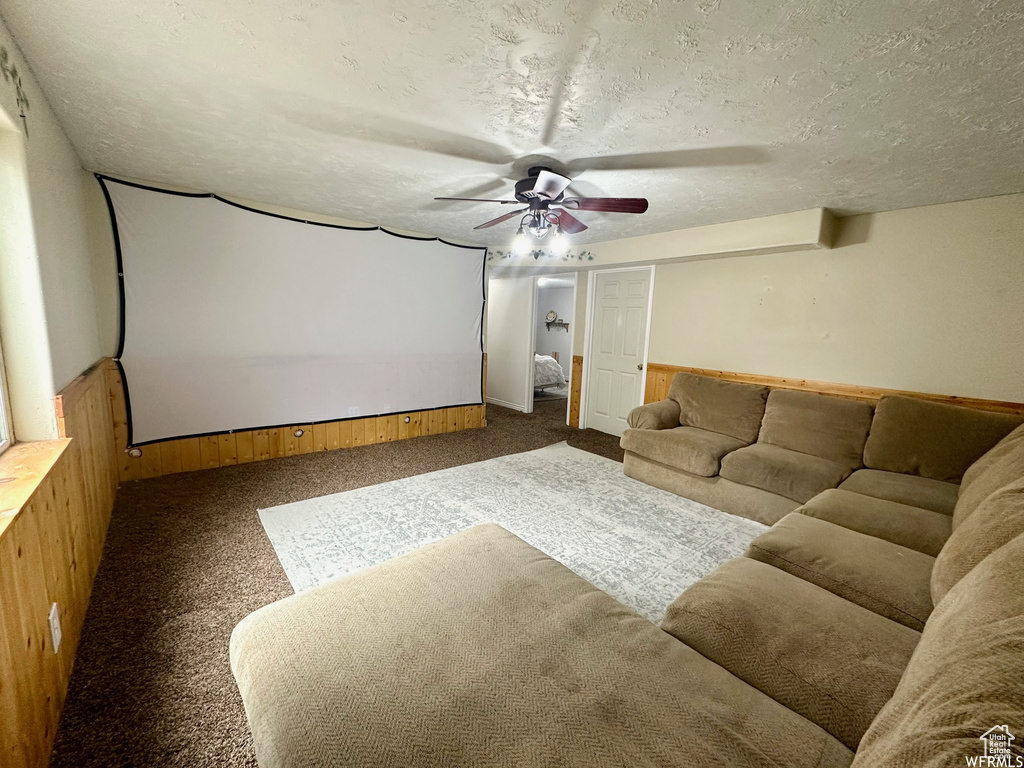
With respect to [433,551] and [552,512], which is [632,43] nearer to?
[433,551]

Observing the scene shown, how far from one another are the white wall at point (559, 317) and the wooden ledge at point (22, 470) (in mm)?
8011

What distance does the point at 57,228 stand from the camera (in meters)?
1.92

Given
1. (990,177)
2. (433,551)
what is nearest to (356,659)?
(433,551)

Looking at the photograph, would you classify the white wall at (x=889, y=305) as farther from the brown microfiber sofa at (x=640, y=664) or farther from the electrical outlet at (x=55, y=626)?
the electrical outlet at (x=55, y=626)

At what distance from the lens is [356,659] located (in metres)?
0.97

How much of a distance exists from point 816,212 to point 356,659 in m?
3.76

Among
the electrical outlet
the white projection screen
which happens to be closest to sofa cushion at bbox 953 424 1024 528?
the electrical outlet

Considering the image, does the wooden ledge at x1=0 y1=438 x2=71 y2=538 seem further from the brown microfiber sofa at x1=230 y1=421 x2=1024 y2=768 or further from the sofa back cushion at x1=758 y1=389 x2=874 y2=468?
the sofa back cushion at x1=758 y1=389 x2=874 y2=468

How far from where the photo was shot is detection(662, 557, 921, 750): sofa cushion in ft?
3.18

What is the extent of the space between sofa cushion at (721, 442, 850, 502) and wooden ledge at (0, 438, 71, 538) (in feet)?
10.9

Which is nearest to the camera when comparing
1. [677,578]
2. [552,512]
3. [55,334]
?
[55,334]

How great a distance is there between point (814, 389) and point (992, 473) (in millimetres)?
1797

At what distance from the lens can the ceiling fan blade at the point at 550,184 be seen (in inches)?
88.3

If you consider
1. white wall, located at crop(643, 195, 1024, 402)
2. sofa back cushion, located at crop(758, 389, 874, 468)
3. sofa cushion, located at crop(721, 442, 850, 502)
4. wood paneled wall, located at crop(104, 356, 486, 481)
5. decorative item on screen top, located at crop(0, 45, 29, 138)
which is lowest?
wood paneled wall, located at crop(104, 356, 486, 481)
